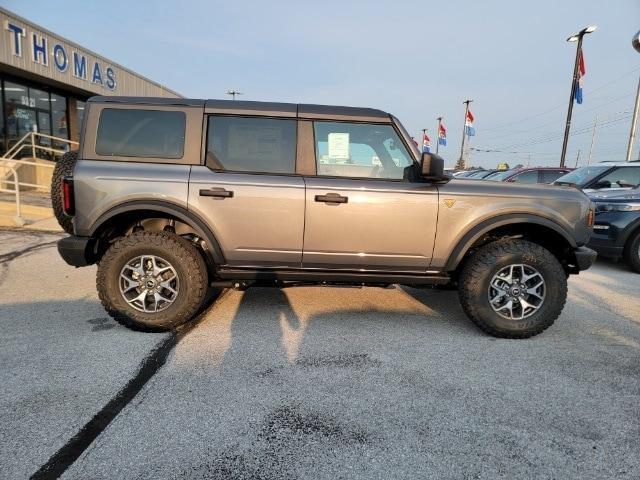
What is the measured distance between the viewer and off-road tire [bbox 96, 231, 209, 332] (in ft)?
11.3

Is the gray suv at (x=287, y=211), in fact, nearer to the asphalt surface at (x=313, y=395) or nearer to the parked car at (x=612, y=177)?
the asphalt surface at (x=313, y=395)

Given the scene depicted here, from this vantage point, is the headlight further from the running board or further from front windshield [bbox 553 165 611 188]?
the running board

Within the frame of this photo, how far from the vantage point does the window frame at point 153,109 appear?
3.45 metres

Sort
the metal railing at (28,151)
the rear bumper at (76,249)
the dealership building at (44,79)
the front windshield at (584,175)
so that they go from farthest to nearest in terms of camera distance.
A: the dealership building at (44,79) < the metal railing at (28,151) < the front windshield at (584,175) < the rear bumper at (76,249)

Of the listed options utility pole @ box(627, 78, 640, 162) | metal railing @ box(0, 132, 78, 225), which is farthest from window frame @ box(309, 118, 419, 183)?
utility pole @ box(627, 78, 640, 162)

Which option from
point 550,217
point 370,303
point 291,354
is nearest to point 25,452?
point 291,354

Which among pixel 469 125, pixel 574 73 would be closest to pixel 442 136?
pixel 469 125

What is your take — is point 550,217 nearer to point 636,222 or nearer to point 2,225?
point 636,222

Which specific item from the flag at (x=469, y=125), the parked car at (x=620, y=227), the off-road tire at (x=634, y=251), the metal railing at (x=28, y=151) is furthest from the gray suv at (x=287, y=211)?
the flag at (x=469, y=125)

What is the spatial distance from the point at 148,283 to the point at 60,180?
1239mm

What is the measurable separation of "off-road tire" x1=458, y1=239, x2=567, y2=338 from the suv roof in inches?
60.5

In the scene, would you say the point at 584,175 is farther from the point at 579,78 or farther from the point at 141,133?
the point at 579,78

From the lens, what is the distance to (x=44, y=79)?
14562 mm

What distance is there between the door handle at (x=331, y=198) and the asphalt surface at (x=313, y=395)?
1.19 metres
